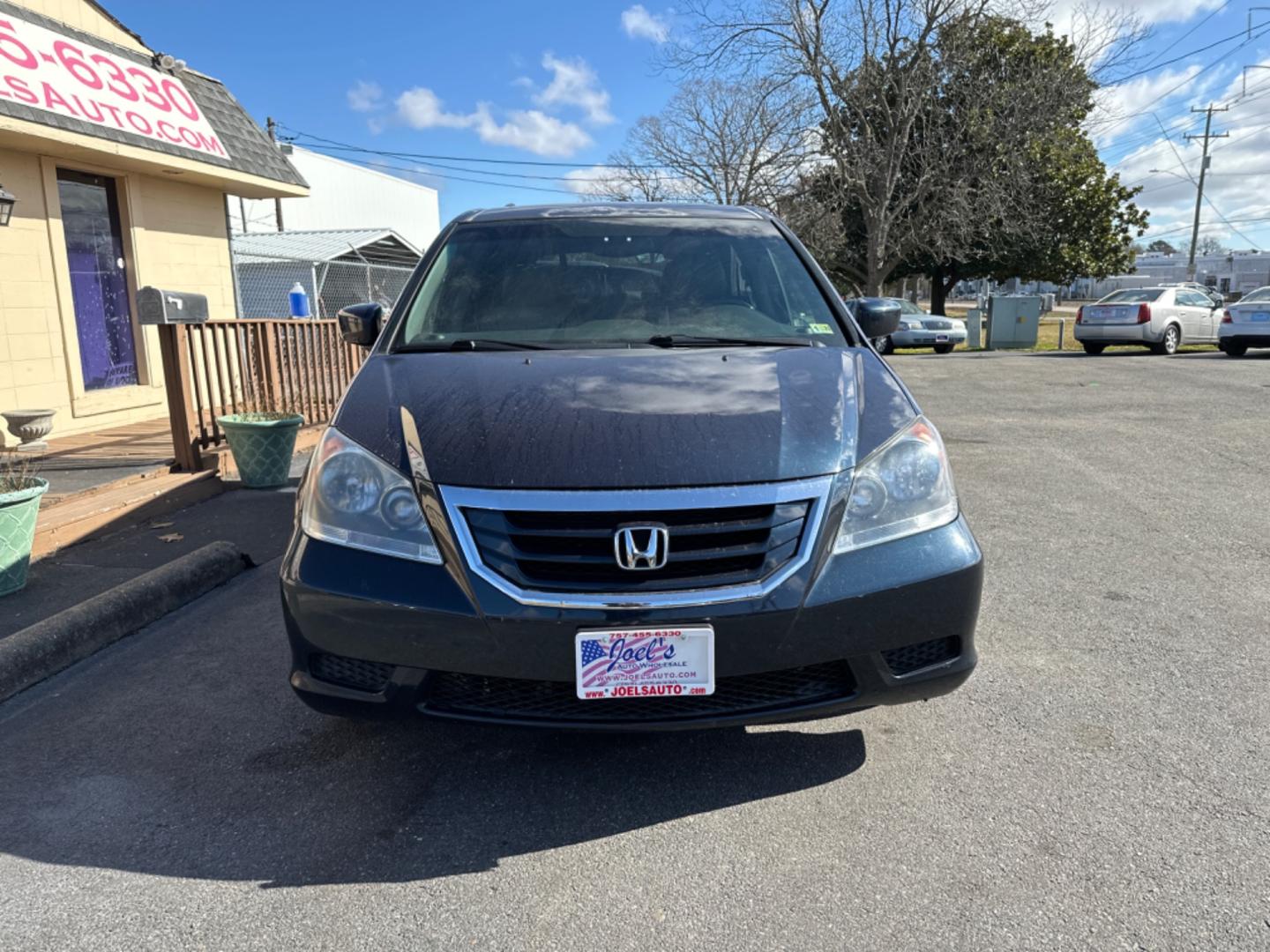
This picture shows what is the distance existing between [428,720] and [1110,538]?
4.21m

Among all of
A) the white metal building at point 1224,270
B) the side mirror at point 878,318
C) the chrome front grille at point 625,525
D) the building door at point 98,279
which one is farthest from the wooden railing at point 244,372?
the white metal building at point 1224,270

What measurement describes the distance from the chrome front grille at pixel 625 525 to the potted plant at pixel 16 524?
286 cm

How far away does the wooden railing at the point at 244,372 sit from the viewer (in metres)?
6.22

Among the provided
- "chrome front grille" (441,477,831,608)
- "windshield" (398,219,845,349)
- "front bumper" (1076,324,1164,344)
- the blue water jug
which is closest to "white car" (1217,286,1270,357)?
"front bumper" (1076,324,1164,344)

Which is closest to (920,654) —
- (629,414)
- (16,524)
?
(629,414)

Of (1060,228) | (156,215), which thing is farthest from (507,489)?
(1060,228)

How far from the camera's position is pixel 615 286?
140 inches

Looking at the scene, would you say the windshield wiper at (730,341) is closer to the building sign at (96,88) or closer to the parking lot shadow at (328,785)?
the parking lot shadow at (328,785)

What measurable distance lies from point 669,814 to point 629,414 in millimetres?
1125

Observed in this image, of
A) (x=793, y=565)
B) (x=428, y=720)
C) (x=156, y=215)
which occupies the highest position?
(x=156, y=215)

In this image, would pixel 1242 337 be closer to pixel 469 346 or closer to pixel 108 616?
pixel 469 346

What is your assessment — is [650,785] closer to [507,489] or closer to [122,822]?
[507,489]

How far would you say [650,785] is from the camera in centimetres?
258

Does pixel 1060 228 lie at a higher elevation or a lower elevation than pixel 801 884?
higher
